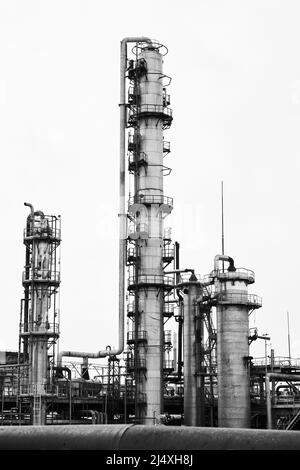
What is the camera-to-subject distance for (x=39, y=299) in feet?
132

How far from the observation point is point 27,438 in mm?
4520

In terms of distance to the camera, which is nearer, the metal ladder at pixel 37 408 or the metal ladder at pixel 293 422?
the metal ladder at pixel 293 422

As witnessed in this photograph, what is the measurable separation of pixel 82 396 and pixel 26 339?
4695 mm

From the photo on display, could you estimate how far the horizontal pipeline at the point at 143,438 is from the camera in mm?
4117

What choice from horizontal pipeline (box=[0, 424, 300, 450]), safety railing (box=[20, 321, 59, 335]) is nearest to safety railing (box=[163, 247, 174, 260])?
safety railing (box=[20, 321, 59, 335])

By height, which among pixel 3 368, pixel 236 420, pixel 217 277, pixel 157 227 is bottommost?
pixel 236 420

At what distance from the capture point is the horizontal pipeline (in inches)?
162

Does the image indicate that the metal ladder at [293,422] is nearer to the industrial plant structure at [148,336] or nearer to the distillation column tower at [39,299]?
the industrial plant structure at [148,336]

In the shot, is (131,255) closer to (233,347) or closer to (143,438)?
(233,347)

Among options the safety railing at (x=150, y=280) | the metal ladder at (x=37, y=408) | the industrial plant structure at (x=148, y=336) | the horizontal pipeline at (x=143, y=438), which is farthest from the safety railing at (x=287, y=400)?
the horizontal pipeline at (x=143, y=438)

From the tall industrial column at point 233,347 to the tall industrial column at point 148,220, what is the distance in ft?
13.7

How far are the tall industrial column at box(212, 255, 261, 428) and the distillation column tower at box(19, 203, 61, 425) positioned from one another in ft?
33.0
